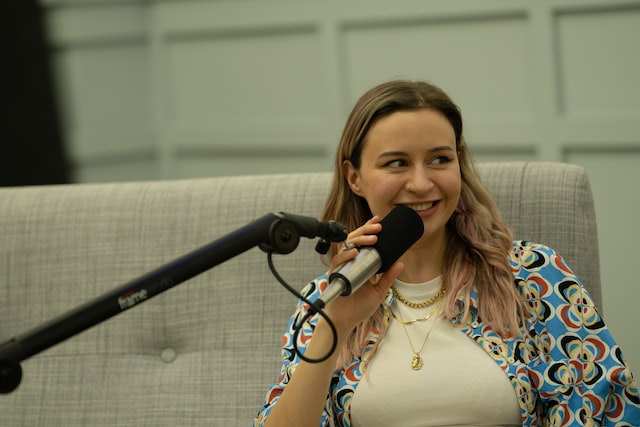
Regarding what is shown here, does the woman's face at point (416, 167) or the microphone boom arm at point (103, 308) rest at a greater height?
the microphone boom arm at point (103, 308)

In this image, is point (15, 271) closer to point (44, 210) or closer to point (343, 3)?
point (44, 210)

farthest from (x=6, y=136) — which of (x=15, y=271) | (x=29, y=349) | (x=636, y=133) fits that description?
(x=29, y=349)

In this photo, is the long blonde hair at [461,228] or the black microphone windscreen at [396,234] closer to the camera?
the black microphone windscreen at [396,234]

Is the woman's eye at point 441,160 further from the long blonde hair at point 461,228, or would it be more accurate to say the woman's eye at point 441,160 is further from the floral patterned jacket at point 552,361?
the floral patterned jacket at point 552,361

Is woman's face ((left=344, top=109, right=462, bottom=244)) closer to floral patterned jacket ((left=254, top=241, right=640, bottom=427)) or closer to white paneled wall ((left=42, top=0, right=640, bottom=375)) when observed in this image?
floral patterned jacket ((left=254, top=241, right=640, bottom=427))

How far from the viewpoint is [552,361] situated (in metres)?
1.48

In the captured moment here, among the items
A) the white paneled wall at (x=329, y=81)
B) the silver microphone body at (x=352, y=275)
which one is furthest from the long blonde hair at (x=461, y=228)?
the white paneled wall at (x=329, y=81)

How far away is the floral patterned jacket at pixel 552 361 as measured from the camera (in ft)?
4.73

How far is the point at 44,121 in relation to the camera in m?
3.05

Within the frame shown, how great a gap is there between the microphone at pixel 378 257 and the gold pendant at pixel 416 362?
32 cm

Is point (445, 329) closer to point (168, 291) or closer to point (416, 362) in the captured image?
point (416, 362)

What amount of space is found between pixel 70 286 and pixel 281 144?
1.12 m

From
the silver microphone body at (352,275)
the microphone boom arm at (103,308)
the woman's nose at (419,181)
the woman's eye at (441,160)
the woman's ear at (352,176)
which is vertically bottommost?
the woman's ear at (352,176)

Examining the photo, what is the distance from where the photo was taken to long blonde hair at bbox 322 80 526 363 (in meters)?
1.53
